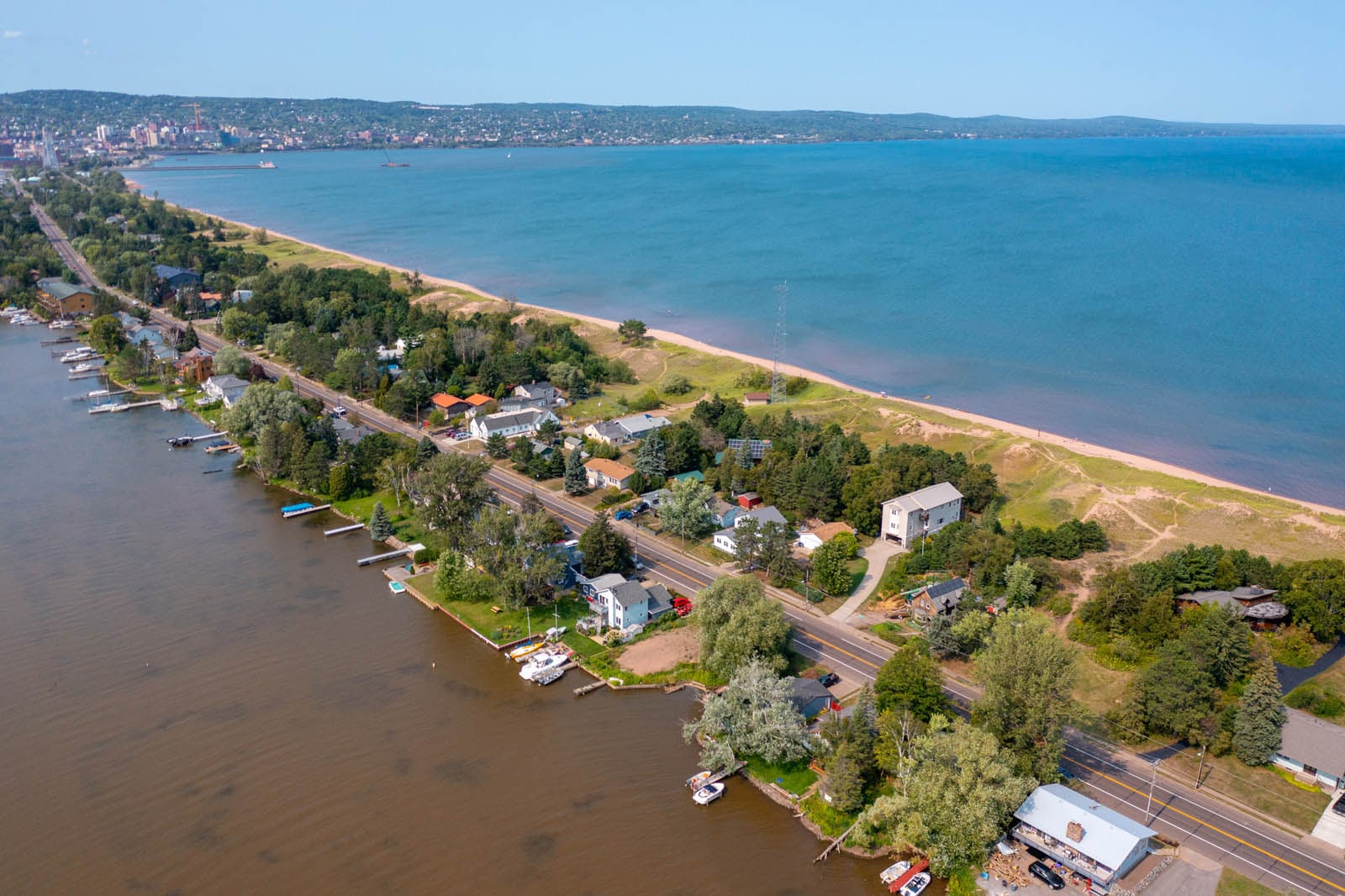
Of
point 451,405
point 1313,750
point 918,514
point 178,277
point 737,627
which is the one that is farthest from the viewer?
point 178,277

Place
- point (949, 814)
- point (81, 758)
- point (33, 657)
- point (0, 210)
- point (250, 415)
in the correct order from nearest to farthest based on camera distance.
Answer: point (949, 814)
point (81, 758)
point (33, 657)
point (250, 415)
point (0, 210)

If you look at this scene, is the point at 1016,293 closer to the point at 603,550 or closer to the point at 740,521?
the point at 740,521

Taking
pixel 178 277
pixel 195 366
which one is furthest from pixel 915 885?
pixel 178 277

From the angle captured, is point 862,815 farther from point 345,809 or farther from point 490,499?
point 490,499

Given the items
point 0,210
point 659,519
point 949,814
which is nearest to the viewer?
point 949,814

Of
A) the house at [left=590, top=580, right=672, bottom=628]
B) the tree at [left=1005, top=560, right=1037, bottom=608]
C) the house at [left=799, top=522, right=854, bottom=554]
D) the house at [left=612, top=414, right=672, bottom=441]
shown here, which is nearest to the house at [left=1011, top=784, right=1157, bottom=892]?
the tree at [left=1005, top=560, right=1037, bottom=608]

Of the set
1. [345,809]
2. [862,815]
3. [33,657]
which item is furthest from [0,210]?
[862,815]
